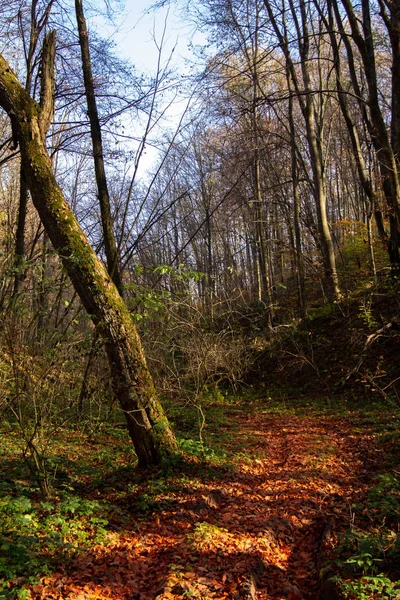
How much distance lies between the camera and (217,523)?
4.31 metres

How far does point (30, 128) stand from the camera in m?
4.97

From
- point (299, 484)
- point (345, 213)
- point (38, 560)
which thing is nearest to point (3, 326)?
point (38, 560)

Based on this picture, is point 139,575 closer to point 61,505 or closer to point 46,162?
point 61,505

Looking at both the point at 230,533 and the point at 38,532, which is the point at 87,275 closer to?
the point at 38,532

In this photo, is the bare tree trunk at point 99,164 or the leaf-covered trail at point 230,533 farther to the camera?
the bare tree trunk at point 99,164

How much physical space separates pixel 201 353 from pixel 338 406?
3903 mm

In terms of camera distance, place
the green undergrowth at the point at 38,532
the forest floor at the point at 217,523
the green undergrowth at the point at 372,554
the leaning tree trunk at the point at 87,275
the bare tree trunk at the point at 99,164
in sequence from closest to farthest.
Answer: the green undergrowth at the point at 372,554
the green undergrowth at the point at 38,532
the forest floor at the point at 217,523
the leaning tree trunk at the point at 87,275
the bare tree trunk at the point at 99,164

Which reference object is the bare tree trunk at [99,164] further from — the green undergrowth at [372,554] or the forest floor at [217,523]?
the green undergrowth at [372,554]

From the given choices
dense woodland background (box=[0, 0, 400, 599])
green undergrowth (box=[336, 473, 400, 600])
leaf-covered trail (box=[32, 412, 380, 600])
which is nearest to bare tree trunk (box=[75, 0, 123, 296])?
dense woodland background (box=[0, 0, 400, 599])

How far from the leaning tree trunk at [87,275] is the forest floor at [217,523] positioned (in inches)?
27.8

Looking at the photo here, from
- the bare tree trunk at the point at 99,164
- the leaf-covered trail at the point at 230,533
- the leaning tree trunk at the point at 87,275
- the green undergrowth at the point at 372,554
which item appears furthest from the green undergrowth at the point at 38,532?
the bare tree trunk at the point at 99,164

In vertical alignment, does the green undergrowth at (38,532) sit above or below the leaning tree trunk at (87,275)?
below

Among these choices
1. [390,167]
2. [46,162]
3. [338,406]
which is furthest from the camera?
[338,406]

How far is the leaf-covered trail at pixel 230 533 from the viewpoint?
3303 mm
